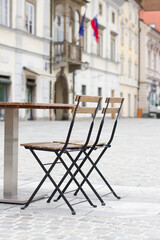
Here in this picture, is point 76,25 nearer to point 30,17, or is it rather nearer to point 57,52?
point 57,52

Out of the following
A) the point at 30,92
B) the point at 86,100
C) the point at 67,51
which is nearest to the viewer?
the point at 86,100

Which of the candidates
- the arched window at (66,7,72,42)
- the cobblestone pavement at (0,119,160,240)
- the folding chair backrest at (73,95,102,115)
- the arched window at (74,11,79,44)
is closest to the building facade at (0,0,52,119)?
the arched window at (66,7,72,42)

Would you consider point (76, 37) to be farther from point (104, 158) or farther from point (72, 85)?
point (104, 158)

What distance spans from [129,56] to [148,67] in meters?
6.88

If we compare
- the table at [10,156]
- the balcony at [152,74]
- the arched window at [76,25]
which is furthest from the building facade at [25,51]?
the balcony at [152,74]

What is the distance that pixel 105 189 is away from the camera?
639 centimetres

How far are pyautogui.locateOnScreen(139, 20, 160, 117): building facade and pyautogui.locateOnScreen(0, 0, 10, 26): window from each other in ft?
102

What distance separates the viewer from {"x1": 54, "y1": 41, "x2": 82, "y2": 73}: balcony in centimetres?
3378

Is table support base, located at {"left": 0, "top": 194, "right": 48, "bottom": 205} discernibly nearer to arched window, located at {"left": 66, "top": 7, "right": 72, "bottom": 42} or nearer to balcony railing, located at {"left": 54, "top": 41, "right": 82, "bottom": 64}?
balcony railing, located at {"left": 54, "top": 41, "right": 82, "bottom": 64}

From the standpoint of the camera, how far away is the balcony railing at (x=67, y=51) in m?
33.8

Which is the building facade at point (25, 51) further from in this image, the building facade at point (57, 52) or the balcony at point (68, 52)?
the balcony at point (68, 52)

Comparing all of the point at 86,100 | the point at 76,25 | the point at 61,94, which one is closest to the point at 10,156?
the point at 86,100

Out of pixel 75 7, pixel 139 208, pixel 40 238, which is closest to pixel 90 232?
pixel 40 238

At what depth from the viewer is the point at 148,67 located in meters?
59.8
